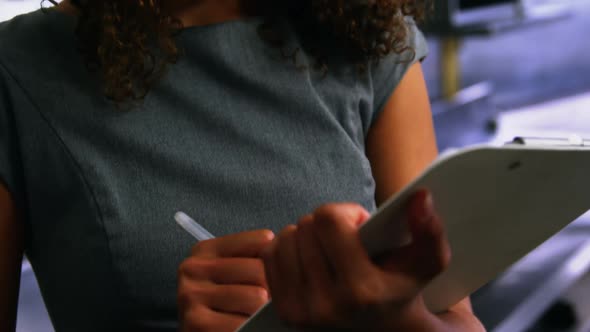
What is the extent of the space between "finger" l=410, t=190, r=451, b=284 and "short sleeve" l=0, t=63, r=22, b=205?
1.46 ft

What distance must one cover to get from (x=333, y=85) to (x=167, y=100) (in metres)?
0.18

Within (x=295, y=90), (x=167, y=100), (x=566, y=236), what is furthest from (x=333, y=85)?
(x=566, y=236)

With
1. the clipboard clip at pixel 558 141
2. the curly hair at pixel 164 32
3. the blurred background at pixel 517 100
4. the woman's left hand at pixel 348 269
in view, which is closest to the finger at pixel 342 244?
the woman's left hand at pixel 348 269

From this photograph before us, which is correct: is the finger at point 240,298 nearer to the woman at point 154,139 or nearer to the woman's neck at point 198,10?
the woman at point 154,139

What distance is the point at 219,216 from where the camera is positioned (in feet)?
2.36

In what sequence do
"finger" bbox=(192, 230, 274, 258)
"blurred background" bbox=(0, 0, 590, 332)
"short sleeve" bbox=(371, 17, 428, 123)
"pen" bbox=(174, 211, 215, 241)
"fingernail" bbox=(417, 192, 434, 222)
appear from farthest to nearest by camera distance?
"blurred background" bbox=(0, 0, 590, 332) → "short sleeve" bbox=(371, 17, 428, 123) → "pen" bbox=(174, 211, 215, 241) → "finger" bbox=(192, 230, 274, 258) → "fingernail" bbox=(417, 192, 434, 222)

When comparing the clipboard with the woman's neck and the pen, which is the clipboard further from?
the woman's neck

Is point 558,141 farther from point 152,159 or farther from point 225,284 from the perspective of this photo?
point 152,159

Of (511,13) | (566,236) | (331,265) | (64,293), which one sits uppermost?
(331,265)

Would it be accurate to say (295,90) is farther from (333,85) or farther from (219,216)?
(219,216)

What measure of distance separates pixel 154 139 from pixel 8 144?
14cm

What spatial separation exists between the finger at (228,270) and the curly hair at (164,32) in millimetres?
220

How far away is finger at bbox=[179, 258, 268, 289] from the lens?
0.56 metres

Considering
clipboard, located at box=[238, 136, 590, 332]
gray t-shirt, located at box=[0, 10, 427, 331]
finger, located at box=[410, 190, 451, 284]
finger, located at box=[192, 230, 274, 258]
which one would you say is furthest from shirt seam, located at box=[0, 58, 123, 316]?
finger, located at box=[410, 190, 451, 284]
